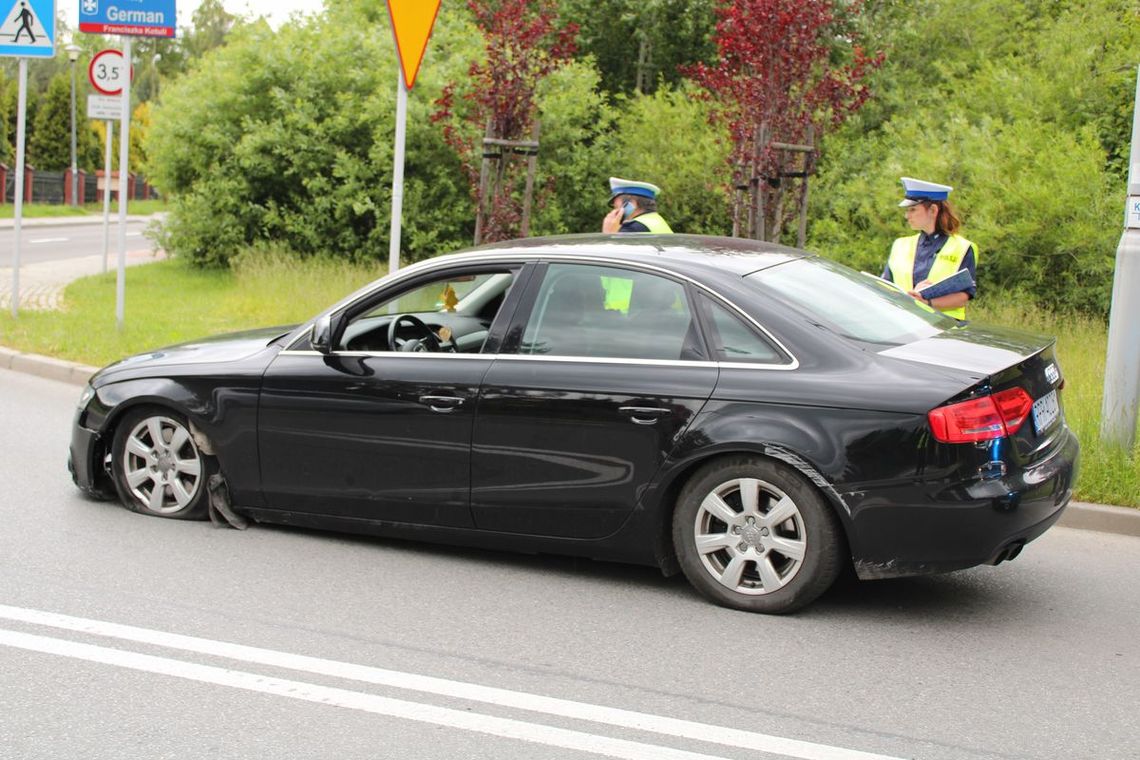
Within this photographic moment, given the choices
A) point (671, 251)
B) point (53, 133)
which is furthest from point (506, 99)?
point (53, 133)

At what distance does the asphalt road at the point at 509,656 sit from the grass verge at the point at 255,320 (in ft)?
2.93

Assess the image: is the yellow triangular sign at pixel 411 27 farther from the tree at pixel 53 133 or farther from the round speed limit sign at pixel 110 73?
the tree at pixel 53 133

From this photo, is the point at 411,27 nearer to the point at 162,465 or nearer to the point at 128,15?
the point at 162,465

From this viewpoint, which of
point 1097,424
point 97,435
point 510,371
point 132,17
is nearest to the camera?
point 510,371

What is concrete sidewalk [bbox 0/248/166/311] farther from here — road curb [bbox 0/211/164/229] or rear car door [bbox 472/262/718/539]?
road curb [bbox 0/211/164/229]

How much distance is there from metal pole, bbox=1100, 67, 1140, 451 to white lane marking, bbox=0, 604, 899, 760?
4.23 m

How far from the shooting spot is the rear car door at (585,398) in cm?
571

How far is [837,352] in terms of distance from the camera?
5.53m

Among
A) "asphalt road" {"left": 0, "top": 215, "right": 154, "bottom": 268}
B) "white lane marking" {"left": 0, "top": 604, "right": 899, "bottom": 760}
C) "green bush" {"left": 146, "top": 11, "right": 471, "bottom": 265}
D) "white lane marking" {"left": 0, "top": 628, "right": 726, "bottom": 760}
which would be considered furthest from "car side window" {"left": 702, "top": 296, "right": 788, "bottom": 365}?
"asphalt road" {"left": 0, "top": 215, "right": 154, "bottom": 268}

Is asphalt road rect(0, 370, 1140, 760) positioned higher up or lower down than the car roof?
lower down

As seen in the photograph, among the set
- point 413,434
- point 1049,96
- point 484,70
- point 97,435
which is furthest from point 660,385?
point 1049,96

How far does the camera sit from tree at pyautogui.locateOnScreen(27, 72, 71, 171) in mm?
70000

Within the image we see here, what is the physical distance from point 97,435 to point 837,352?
3.87m

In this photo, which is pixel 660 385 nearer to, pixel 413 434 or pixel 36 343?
pixel 413 434
